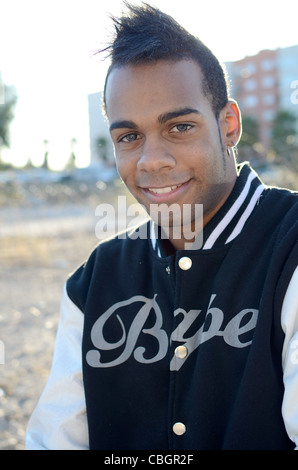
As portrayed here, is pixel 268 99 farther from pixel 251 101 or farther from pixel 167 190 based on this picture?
pixel 167 190

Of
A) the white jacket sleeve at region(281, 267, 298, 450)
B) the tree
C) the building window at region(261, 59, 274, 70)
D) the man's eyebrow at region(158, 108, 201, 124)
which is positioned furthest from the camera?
the building window at region(261, 59, 274, 70)

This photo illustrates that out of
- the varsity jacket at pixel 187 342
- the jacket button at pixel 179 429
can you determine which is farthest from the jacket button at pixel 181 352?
the jacket button at pixel 179 429

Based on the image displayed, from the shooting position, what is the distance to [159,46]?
186 cm

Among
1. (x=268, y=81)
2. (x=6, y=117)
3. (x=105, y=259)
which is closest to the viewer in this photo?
(x=105, y=259)

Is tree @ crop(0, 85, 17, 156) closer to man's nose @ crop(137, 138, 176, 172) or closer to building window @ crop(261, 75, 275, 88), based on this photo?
building window @ crop(261, 75, 275, 88)

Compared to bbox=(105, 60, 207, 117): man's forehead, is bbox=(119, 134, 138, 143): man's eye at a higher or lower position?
lower

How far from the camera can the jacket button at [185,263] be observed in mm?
1823

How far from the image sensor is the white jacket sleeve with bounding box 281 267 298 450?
149cm

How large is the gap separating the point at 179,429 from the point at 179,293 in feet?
1.39

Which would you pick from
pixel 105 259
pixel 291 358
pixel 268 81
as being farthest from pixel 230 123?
pixel 268 81

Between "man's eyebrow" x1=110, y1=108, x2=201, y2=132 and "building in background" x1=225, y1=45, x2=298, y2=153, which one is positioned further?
"building in background" x1=225, y1=45, x2=298, y2=153

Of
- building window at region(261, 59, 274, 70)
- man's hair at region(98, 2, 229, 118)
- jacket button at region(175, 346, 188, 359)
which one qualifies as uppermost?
building window at region(261, 59, 274, 70)

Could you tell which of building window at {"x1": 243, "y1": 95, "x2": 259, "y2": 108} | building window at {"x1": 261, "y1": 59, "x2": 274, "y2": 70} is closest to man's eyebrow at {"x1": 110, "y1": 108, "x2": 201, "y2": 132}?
building window at {"x1": 261, "y1": 59, "x2": 274, "y2": 70}
